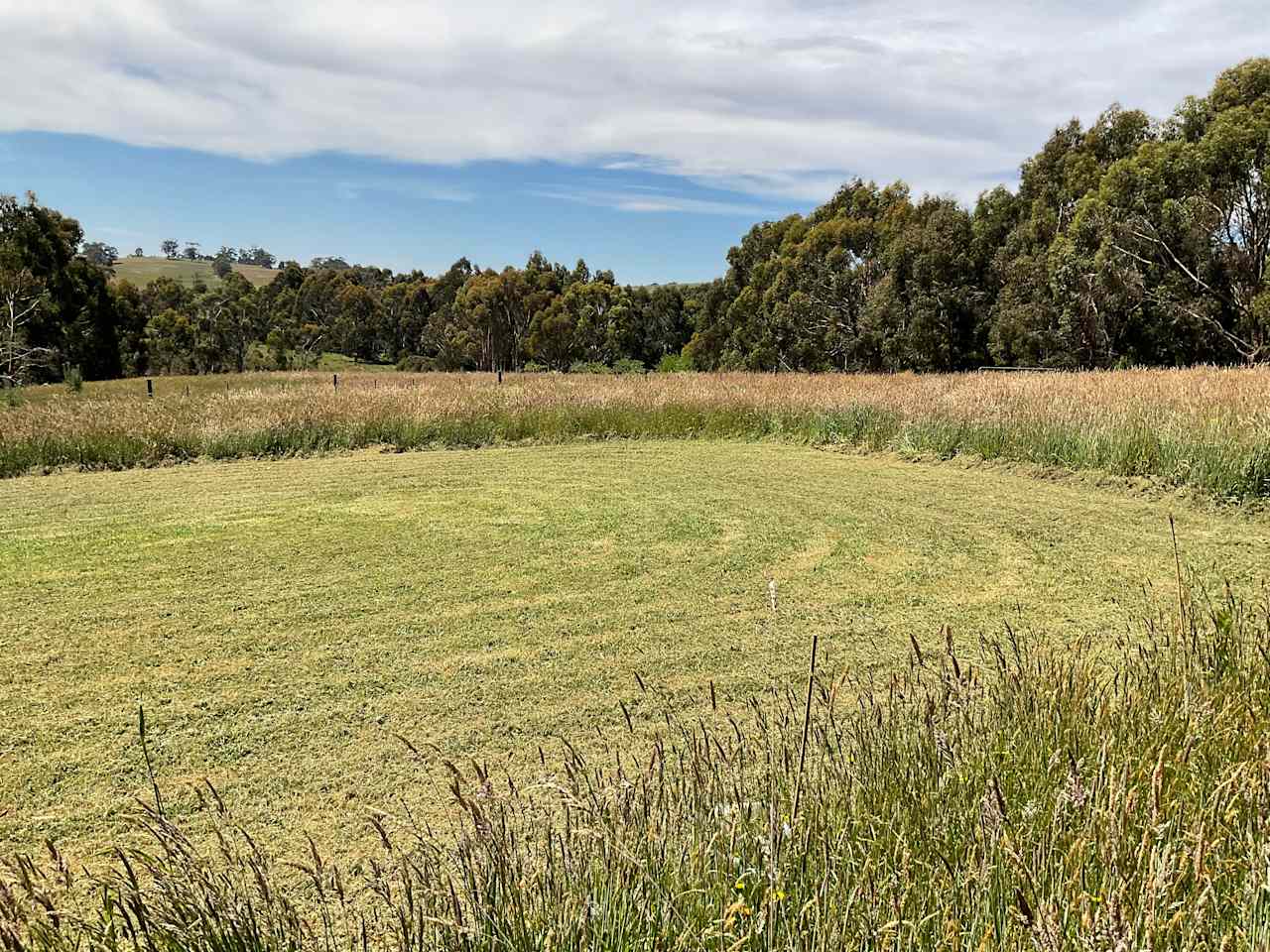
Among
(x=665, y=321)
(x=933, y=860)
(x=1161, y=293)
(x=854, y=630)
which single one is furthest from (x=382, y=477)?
(x=665, y=321)

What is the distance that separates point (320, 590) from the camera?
3951 mm

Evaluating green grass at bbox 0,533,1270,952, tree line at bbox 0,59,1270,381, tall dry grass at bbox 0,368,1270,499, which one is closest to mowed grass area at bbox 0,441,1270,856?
green grass at bbox 0,533,1270,952

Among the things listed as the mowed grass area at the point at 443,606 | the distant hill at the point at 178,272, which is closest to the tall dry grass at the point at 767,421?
the mowed grass area at the point at 443,606

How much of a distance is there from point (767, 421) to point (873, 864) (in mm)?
9379

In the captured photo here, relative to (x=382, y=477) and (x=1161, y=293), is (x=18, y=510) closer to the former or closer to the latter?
(x=382, y=477)

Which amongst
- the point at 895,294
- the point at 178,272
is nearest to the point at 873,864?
the point at 895,294

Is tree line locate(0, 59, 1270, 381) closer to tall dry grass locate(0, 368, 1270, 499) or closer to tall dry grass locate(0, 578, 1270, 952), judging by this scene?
tall dry grass locate(0, 368, 1270, 499)

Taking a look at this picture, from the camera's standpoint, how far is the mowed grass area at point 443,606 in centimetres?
246

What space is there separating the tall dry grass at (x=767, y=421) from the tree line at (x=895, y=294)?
30.5 ft

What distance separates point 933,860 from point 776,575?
276 centimetres

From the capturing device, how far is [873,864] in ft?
4.53

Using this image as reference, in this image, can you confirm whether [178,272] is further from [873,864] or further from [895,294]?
[873,864]

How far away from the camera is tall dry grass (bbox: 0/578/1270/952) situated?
1193 millimetres

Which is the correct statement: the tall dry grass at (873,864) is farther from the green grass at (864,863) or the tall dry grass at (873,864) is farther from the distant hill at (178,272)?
the distant hill at (178,272)
